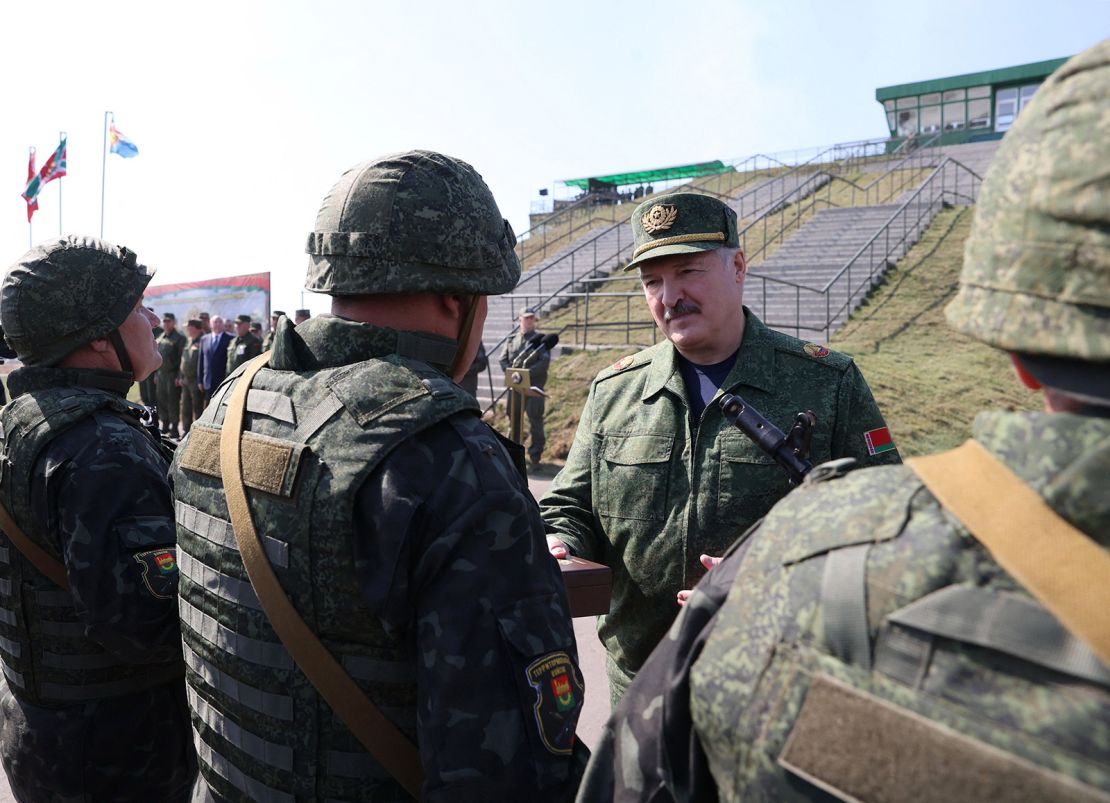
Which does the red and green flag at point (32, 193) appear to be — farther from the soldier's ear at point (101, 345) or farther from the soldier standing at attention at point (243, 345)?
the soldier's ear at point (101, 345)

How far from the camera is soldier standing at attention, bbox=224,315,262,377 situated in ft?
45.3

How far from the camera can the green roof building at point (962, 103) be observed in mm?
33781

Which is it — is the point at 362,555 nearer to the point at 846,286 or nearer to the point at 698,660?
the point at 698,660

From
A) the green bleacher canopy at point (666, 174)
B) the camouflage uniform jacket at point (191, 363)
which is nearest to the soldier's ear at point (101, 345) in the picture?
the camouflage uniform jacket at point (191, 363)

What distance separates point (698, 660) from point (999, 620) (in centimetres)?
36

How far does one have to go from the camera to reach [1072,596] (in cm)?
77

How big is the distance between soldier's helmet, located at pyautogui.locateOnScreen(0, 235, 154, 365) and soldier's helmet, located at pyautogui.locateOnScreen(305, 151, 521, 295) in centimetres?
128

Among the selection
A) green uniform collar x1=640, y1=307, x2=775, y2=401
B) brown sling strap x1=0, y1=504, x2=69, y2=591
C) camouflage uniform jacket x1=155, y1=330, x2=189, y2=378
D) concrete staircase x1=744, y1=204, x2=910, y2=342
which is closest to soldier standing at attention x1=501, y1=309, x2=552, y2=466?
concrete staircase x1=744, y1=204, x2=910, y2=342

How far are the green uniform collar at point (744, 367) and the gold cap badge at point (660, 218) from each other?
0.39 meters

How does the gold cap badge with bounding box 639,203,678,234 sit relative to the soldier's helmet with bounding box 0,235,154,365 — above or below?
above

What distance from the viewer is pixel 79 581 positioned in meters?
2.27

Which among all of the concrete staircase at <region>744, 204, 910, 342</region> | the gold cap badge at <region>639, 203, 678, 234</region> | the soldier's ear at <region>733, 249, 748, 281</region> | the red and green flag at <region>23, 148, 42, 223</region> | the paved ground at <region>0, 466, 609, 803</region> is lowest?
the paved ground at <region>0, 466, 609, 803</region>

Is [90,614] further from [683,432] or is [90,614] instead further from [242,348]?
[242,348]

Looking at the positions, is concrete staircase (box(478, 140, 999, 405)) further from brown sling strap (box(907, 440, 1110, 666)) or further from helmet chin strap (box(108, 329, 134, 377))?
brown sling strap (box(907, 440, 1110, 666))
